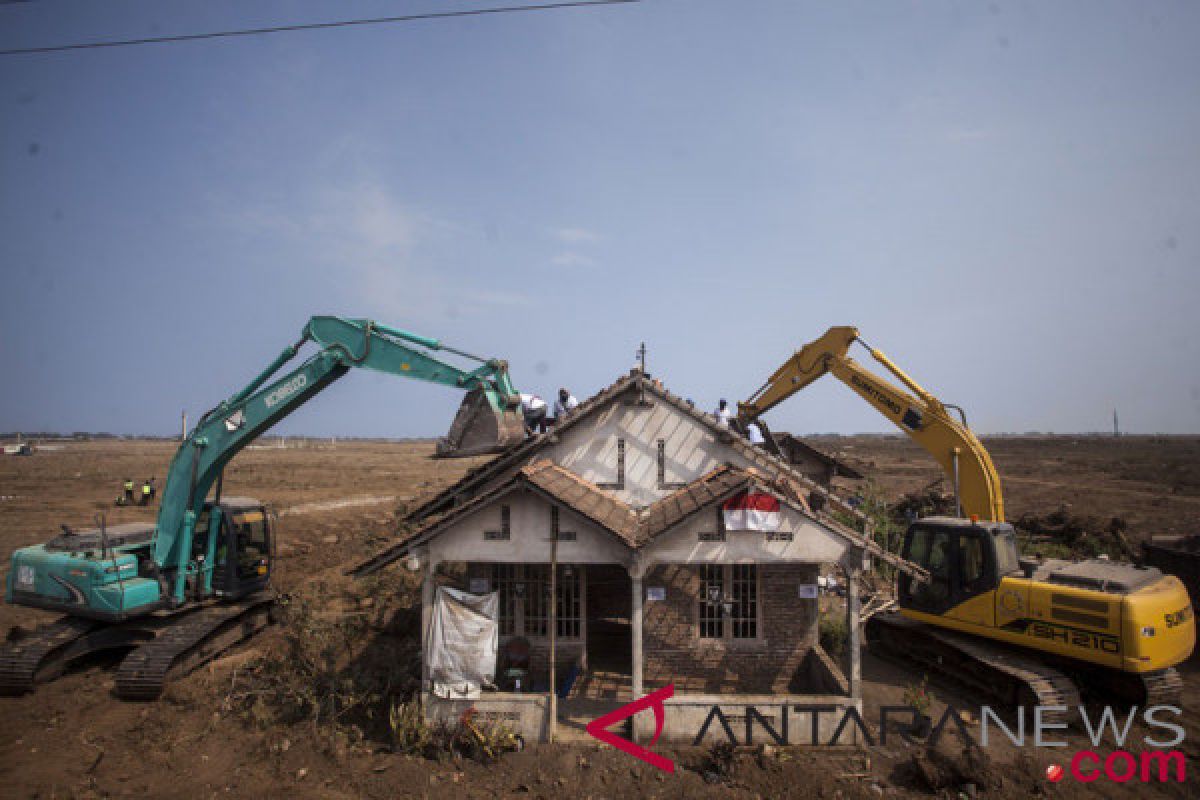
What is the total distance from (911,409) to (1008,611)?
4.77 metres

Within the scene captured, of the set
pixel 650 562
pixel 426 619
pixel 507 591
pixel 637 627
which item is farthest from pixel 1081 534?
pixel 426 619

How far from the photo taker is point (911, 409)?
14.4m

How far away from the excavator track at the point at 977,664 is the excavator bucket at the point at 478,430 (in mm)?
9572

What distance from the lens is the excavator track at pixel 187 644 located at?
11328mm

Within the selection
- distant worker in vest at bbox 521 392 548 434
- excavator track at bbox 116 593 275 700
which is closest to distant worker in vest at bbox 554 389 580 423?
distant worker in vest at bbox 521 392 548 434

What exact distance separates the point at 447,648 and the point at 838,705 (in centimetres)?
648

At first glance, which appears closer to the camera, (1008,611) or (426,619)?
(426,619)

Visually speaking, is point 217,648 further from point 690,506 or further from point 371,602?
point 690,506

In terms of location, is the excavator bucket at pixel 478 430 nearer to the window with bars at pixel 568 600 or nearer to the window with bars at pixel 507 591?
the window with bars at pixel 507 591

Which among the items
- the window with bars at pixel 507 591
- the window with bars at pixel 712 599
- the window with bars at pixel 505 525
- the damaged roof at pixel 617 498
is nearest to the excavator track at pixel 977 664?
the damaged roof at pixel 617 498

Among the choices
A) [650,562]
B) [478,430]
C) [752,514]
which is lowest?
[650,562]

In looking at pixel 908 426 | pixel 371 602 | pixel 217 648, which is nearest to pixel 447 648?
pixel 217 648

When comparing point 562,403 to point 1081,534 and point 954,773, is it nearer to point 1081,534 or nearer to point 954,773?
point 954,773

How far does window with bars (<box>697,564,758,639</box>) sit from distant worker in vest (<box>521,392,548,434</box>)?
Result: 4.49 meters
